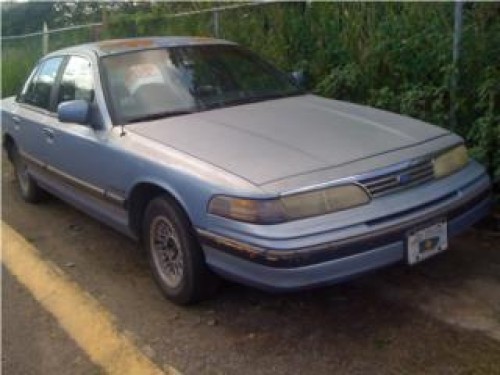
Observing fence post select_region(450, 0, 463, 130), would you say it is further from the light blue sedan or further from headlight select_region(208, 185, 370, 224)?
headlight select_region(208, 185, 370, 224)

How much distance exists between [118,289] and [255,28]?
4519 millimetres

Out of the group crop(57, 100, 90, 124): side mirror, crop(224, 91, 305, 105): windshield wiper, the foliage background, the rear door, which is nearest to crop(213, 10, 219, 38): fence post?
the foliage background

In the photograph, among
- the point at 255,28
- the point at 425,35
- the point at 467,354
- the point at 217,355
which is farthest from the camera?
the point at 255,28

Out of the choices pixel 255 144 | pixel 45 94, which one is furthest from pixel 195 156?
pixel 45 94

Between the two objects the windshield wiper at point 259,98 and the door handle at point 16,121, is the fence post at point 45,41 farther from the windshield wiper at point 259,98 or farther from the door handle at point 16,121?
the windshield wiper at point 259,98

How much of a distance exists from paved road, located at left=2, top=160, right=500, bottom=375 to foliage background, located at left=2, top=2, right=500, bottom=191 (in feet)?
3.50

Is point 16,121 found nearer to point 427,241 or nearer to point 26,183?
point 26,183

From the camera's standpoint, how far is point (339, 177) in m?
3.43

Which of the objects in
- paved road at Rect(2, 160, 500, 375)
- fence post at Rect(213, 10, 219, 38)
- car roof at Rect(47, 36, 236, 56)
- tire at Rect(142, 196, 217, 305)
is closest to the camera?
paved road at Rect(2, 160, 500, 375)

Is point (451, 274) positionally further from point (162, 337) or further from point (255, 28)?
point (255, 28)

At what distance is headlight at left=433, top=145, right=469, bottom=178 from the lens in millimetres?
3826

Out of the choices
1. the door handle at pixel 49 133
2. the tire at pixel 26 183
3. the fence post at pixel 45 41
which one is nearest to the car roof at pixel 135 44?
the door handle at pixel 49 133

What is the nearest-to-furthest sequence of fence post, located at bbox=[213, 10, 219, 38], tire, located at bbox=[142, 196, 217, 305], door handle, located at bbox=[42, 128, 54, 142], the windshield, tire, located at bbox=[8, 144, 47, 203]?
tire, located at bbox=[142, 196, 217, 305], the windshield, door handle, located at bbox=[42, 128, 54, 142], tire, located at bbox=[8, 144, 47, 203], fence post, located at bbox=[213, 10, 219, 38]

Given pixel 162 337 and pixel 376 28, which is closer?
pixel 162 337
